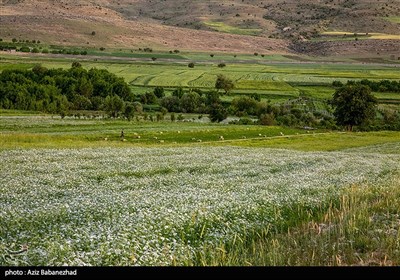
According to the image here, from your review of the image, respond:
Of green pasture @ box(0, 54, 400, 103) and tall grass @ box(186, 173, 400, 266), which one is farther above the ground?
tall grass @ box(186, 173, 400, 266)

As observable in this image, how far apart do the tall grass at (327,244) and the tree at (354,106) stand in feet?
299

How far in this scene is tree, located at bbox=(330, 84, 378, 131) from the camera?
341 feet

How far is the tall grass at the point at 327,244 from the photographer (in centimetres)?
1062

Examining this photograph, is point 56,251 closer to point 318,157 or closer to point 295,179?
point 295,179

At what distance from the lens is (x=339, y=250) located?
11.0 metres

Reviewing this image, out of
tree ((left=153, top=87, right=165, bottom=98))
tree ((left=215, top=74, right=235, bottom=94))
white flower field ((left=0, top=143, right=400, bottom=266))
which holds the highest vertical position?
white flower field ((left=0, top=143, right=400, bottom=266))

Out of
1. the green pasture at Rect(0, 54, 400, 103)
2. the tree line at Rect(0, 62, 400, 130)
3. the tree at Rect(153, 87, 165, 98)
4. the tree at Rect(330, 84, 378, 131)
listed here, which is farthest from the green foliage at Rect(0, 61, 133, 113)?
the tree at Rect(330, 84, 378, 131)

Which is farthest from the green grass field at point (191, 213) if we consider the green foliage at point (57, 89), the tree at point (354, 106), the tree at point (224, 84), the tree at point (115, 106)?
the tree at point (224, 84)

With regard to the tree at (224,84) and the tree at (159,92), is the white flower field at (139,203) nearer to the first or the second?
the tree at (159,92)

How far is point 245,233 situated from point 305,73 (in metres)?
181

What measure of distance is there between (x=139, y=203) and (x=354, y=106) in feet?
308

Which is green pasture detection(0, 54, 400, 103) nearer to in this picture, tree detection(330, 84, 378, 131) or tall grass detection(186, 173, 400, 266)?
tree detection(330, 84, 378, 131)

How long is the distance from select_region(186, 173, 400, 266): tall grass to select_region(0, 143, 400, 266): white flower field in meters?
0.62
